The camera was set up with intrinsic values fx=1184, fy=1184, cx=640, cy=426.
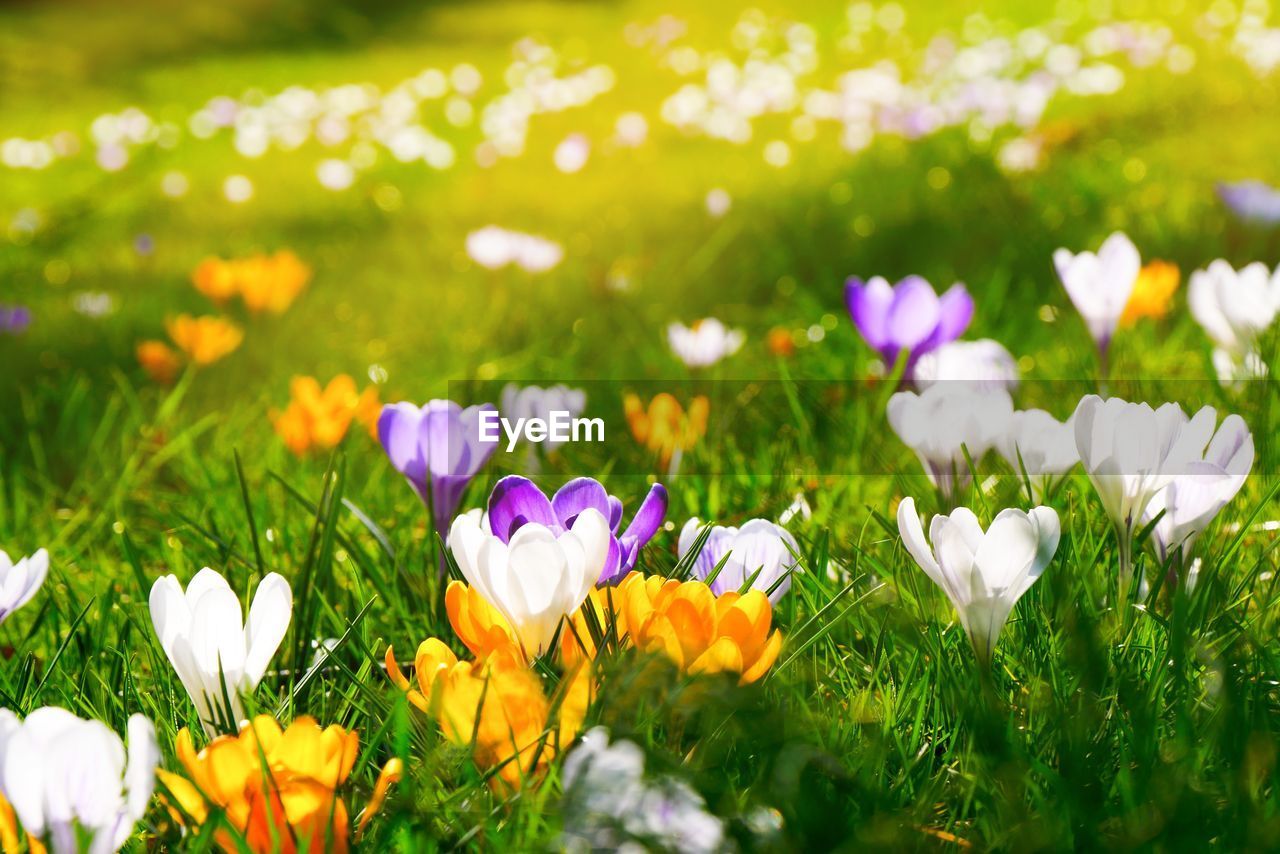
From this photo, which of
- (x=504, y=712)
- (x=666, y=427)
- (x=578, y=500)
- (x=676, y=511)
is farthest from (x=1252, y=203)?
(x=504, y=712)

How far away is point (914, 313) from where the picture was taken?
179 centimetres

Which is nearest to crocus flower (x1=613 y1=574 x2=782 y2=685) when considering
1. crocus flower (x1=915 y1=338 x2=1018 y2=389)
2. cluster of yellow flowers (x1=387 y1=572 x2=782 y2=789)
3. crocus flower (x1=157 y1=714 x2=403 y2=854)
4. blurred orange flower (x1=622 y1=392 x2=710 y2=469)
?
cluster of yellow flowers (x1=387 y1=572 x2=782 y2=789)

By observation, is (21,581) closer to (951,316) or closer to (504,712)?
(504,712)

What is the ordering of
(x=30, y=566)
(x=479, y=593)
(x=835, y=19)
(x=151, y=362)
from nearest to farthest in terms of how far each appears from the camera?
(x=479, y=593), (x=30, y=566), (x=151, y=362), (x=835, y=19)

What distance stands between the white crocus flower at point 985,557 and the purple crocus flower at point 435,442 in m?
0.56

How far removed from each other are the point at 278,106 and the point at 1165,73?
5457 millimetres

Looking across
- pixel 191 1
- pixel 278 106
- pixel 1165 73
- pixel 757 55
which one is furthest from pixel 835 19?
pixel 191 1

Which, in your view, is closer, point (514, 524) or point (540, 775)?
point (540, 775)

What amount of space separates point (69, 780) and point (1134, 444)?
0.93m

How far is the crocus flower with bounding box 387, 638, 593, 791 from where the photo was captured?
933mm

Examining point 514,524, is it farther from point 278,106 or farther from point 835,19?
point 835,19

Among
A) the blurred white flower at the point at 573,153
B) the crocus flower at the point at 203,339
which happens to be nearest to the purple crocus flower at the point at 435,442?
the crocus flower at the point at 203,339

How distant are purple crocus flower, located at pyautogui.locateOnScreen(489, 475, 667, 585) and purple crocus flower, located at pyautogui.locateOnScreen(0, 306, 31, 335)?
2592 mm

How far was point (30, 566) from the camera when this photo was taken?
1156 mm
